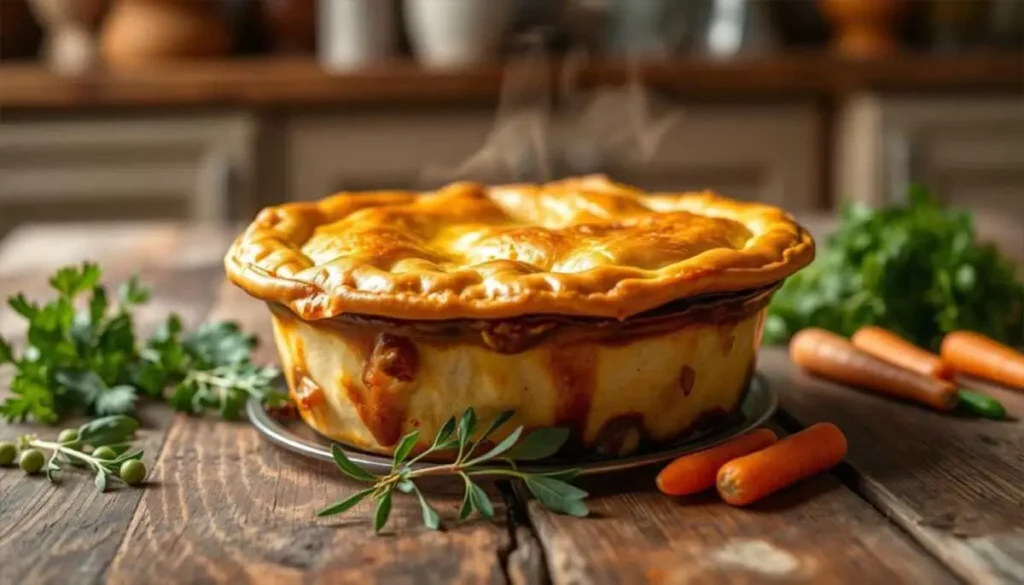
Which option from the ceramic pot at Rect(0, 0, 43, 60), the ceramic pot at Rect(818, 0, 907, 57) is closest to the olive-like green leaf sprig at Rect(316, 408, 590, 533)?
the ceramic pot at Rect(818, 0, 907, 57)

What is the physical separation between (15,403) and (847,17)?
2435 mm

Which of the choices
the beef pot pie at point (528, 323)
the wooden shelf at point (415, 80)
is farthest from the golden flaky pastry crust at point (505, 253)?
the wooden shelf at point (415, 80)

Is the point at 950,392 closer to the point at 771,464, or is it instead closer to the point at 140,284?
the point at 771,464

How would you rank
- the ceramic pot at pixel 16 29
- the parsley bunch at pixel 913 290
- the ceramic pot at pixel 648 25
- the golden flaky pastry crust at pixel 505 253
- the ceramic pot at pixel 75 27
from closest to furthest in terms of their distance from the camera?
the golden flaky pastry crust at pixel 505 253 < the parsley bunch at pixel 913 290 < the ceramic pot at pixel 75 27 < the ceramic pot at pixel 648 25 < the ceramic pot at pixel 16 29

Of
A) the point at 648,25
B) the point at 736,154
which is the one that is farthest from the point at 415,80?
the point at 736,154

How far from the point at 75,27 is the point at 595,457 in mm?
2380

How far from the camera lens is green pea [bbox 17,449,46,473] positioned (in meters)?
1.06

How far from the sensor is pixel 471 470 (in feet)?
3.22

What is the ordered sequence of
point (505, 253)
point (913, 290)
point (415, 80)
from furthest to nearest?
1. point (415, 80)
2. point (913, 290)
3. point (505, 253)

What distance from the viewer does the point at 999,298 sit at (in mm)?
1480

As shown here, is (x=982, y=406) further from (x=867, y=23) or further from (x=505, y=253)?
(x=867, y=23)

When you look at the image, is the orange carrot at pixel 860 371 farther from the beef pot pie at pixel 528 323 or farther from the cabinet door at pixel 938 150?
the cabinet door at pixel 938 150

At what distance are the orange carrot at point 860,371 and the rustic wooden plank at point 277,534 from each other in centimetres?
48

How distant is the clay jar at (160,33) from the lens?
9.84 feet
